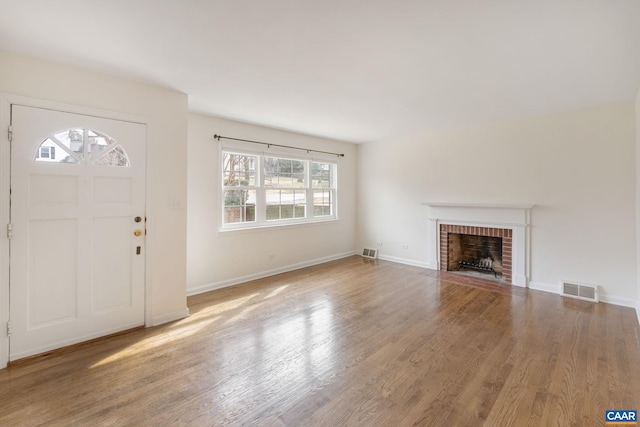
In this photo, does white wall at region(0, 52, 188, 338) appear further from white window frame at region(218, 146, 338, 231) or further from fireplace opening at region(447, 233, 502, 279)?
fireplace opening at region(447, 233, 502, 279)

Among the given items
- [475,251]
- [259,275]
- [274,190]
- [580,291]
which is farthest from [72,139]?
[580,291]

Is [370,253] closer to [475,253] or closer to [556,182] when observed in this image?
[475,253]

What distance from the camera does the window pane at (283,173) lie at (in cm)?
502

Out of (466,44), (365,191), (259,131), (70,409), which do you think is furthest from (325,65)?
(365,191)

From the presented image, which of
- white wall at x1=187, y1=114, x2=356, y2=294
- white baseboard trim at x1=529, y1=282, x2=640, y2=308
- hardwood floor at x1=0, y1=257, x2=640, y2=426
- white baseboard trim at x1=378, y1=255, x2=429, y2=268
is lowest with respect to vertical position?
hardwood floor at x1=0, y1=257, x2=640, y2=426

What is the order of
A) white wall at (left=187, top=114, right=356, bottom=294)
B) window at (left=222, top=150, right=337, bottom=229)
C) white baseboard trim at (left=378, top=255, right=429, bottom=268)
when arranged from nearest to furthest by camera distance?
1. white wall at (left=187, top=114, right=356, bottom=294)
2. window at (left=222, top=150, right=337, bottom=229)
3. white baseboard trim at (left=378, top=255, right=429, bottom=268)

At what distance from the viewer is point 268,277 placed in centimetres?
490

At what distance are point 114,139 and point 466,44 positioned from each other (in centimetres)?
323

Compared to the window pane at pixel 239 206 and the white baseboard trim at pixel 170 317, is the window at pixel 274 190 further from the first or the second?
the white baseboard trim at pixel 170 317

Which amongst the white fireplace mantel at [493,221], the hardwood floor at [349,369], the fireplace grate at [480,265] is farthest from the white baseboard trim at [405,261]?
the hardwood floor at [349,369]

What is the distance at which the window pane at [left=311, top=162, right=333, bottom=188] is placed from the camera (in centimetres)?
584

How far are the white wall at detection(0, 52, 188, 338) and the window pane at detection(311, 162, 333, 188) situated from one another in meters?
2.87

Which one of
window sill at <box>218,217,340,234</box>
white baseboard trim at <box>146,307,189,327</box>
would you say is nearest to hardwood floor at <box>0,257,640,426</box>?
white baseboard trim at <box>146,307,189,327</box>

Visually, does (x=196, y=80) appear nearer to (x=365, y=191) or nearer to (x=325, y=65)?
(x=325, y=65)
